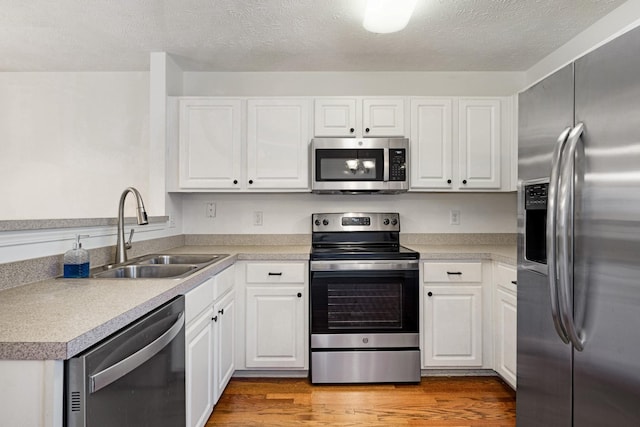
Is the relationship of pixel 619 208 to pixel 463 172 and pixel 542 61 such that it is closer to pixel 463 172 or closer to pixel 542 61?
pixel 463 172

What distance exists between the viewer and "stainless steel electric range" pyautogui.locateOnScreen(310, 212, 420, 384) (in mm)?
2467

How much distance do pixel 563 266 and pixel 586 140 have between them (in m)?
0.35

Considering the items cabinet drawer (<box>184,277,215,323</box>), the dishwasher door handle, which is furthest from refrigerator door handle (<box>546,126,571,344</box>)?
cabinet drawer (<box>184,277,215,323</box>)

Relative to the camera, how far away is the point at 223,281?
2.19m

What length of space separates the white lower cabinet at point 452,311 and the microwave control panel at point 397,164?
642 mm

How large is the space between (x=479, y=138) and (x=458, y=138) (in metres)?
0.15

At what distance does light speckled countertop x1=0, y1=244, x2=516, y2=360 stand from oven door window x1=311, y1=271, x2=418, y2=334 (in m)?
0.85

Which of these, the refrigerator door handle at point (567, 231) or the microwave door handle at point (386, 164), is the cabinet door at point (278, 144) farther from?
the refrigerator door handle at point (567, 231)

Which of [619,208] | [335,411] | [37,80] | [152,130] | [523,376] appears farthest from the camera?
[37,80]

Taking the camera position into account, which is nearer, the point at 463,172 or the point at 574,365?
the point at 574,365

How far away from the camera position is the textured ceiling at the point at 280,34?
2.16 metres

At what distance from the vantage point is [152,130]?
274 cm

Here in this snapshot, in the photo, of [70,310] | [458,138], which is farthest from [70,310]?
[458,138]

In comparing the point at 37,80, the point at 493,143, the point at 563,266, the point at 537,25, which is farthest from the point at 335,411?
the point at 37,80
